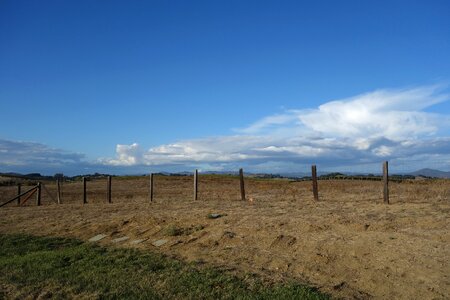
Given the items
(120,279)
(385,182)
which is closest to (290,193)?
(385,182)

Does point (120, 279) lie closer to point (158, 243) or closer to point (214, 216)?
point (158, 243)

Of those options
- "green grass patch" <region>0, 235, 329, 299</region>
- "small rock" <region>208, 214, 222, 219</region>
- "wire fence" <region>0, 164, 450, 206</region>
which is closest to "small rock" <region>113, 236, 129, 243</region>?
"green grass patch" <region>0, 235, 329, 299</region>

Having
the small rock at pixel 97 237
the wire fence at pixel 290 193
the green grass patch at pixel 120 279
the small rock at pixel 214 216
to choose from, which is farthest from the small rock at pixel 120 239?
the wire fence at pixel 290 193

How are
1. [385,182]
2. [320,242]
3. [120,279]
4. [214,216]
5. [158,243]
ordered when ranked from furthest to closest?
[385,182] < [214,216] < [158,243] < [320,242] < [120,279]

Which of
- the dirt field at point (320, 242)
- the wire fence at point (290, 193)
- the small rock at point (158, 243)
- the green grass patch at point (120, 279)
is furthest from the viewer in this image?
the wire fence at point (290, 193)

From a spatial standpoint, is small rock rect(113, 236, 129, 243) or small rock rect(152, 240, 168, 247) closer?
small rock rect(152, 240, 168, 247)

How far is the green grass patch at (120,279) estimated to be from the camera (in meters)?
7.14

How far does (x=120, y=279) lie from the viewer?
820 centimetres

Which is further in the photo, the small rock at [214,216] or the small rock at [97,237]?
the small rock at [214,216]

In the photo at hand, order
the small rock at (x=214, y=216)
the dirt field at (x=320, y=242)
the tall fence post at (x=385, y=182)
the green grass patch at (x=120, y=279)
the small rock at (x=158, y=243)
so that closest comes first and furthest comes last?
the green grass patch at (x=120, y=279), the dirt field at (x=320, y=242), the small rock at (x=158, y=243), the small rock at (x=214, y=216), the tall fence post at (x=385, y=182)

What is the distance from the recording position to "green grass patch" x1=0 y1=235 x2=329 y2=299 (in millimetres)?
7145

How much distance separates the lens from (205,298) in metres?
6.98

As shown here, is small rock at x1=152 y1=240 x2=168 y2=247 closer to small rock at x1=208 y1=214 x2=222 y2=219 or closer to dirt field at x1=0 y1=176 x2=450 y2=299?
dirt field at x1=0 y1=176 x2=450 y2=299

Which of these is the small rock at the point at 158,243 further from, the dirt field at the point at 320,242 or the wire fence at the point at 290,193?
the wire fence at the point at 290,193
